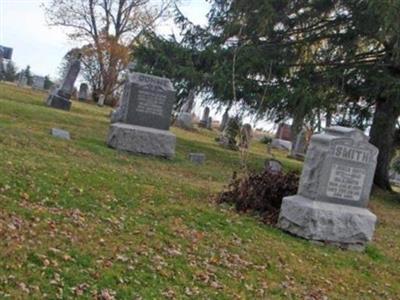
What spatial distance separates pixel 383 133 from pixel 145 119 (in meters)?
7.43

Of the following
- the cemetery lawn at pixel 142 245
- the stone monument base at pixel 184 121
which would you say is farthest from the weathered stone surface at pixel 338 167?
the stone monument base at pixel 184 121

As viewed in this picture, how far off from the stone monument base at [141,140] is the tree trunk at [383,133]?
20.1 ft

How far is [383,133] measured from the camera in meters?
16.9

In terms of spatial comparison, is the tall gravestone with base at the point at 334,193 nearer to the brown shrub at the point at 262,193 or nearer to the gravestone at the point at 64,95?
the brown shrub at the point at 262,193

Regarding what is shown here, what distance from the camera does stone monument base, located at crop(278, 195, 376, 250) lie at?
8.03 meters

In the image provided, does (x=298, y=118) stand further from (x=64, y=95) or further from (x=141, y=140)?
(x=64, y=95)

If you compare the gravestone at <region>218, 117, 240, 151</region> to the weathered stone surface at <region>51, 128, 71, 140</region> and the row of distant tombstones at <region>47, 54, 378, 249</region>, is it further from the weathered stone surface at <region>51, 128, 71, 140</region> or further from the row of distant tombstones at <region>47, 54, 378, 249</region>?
the row of distant tombstones at <region>47, 54, 378, 249</region>

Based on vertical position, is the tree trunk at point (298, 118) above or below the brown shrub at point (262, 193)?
above

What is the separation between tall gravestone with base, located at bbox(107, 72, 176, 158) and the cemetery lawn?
2023 mm

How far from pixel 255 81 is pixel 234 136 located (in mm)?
4941

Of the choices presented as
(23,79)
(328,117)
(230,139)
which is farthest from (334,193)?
(23,79)

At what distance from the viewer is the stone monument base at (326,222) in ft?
26.3

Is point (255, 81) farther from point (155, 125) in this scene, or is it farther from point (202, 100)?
point (155, 125)

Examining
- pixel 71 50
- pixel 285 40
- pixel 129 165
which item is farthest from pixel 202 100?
pixel 71 50
